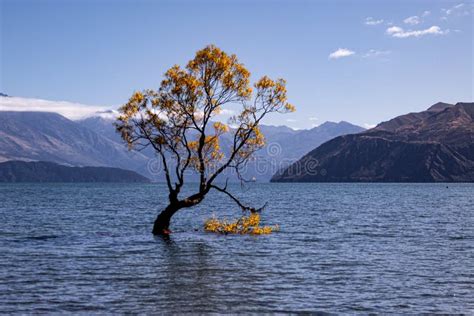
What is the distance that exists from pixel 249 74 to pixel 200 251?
17110 mm

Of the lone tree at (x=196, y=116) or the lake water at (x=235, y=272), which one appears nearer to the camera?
the lake water at (x=235, y=272)

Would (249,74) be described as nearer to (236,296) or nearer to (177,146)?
(177,146)

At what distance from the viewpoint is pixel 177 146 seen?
161ft

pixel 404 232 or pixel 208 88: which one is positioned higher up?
pixel 208 88

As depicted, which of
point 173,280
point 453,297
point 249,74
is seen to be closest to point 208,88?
point 249,74

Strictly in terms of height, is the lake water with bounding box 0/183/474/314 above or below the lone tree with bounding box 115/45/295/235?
below

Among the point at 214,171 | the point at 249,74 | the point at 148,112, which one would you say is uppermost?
the point at 249,74

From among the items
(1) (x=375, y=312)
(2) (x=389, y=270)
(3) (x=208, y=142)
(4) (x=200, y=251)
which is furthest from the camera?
(3) (x=208, y=142)

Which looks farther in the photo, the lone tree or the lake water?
the lone tree

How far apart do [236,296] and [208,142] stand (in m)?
27.2

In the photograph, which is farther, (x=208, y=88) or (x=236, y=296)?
(x=208, y=88)

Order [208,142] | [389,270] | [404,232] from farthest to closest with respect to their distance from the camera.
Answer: [404,232] → [208,142] → [389,270]

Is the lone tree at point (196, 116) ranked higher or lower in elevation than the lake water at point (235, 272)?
higher

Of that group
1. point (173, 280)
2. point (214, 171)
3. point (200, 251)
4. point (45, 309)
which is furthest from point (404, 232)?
point (45, 309)
